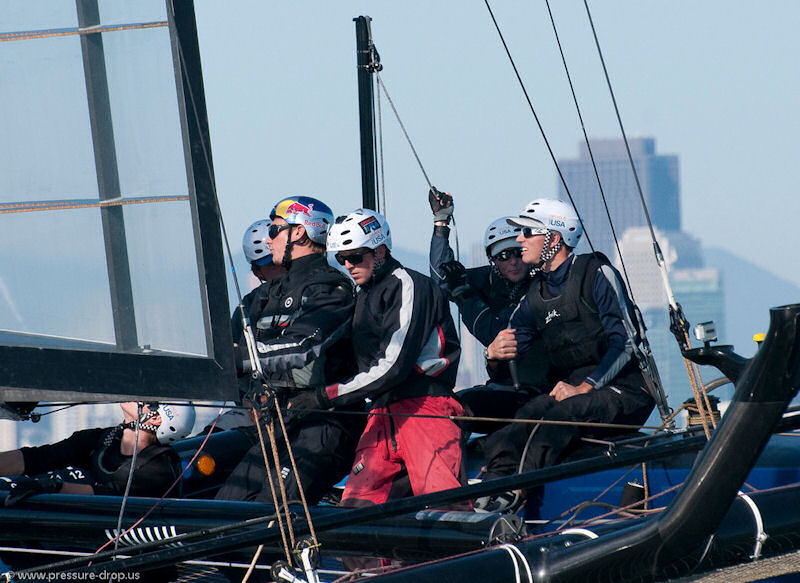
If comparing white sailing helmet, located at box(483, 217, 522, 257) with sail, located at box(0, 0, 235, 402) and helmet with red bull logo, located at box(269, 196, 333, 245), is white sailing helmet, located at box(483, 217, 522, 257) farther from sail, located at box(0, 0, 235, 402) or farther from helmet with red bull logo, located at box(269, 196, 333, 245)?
sail, located at box(0, 0, 235, 402)

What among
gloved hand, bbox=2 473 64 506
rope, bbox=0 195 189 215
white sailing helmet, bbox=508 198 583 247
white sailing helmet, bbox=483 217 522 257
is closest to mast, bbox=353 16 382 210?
white sailing helmet, bbox=483 217 522 257

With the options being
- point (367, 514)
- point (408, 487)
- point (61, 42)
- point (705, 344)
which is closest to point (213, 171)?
→ point (61, 42)

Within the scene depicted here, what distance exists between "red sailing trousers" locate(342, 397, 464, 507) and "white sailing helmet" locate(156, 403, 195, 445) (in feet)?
3.34

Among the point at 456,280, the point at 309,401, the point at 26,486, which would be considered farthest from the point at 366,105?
the point at 26,486

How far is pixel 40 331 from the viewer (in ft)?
13.5

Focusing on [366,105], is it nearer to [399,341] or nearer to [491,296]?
[491,296]

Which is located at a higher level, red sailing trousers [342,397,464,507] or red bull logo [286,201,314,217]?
red bull logo [286,201,314,217]

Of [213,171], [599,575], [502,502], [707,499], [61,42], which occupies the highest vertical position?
[61,42]

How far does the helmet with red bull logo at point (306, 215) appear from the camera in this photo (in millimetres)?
5637

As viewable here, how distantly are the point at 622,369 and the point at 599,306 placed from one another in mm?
304

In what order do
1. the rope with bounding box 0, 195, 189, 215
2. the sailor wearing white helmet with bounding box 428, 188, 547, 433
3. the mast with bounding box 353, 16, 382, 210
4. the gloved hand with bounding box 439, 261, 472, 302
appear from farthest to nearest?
1. the mast with bounding box 353, 16, 382, 210
2. the gloved hand with bounding box 439, 261, 472, 302
3. the sailor wearing white helmet with bounding box 428, 188, 547, 433
4. the rope with bounding box 0, 195, 189, 215

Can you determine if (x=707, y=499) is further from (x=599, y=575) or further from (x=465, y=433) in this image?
(x=465, y=433)

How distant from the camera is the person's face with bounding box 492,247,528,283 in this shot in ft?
21.7

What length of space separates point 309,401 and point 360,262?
2.04ft
